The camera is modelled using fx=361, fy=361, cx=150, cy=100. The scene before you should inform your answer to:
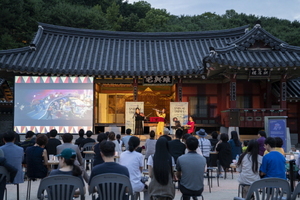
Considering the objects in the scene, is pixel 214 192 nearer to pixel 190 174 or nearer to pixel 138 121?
pixel 190 174

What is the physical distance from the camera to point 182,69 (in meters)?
17.2

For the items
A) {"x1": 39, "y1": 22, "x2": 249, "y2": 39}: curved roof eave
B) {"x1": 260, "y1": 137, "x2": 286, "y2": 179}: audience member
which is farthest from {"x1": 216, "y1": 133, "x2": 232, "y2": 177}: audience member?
{"x1": 39, "y1": 22, "x2": 249, "y2": 39}: curved roof eave

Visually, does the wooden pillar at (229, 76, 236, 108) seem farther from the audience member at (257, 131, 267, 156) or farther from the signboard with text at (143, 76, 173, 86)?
the audience member at (257, 131, 267, 156)

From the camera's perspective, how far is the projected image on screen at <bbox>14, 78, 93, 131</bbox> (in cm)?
1658

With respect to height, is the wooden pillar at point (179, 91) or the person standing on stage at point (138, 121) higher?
the wooden pillar at point (179, 91)

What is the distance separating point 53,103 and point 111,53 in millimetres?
4273

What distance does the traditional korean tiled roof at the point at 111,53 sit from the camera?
1655 cm

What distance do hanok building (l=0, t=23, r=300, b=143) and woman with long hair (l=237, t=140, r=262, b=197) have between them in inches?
351

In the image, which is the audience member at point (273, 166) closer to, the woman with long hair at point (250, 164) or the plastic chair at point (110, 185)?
the woman with long hair at point (250, 164)

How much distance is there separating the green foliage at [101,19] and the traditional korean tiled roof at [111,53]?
8142 mm

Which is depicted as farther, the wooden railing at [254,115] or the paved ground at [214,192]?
the wooden railing at [254,115]

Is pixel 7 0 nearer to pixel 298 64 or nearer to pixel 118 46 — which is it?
pixel 118 46

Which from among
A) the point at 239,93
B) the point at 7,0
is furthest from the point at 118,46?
the point at 7,0

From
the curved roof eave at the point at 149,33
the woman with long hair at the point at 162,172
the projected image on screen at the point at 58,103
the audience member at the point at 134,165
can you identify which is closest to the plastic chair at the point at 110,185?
the woman with long hair at the point at 162,172
